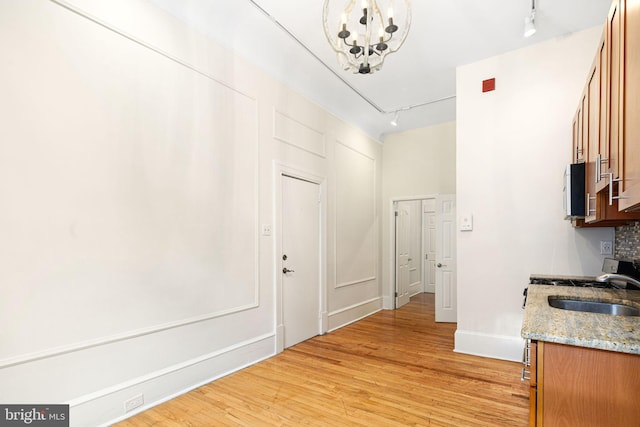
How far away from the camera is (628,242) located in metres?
2.78

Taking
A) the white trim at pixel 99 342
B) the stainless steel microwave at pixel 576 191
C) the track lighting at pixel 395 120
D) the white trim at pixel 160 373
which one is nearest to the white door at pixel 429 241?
the track lighting at pixel 395 120

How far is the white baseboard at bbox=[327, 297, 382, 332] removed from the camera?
4875 mm

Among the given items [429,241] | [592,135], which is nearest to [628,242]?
[592,135]

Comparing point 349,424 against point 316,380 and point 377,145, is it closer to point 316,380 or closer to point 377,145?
point 316,380

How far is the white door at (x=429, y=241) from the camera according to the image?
26.4 ft

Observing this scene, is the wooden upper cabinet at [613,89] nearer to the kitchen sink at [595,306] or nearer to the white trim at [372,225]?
the kitchen sink at [595,306]

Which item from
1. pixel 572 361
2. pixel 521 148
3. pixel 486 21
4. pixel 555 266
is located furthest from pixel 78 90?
pixel 555 266

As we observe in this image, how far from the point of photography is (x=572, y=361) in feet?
4.43

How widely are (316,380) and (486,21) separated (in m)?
3.70

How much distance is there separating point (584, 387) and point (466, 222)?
8.94 ft

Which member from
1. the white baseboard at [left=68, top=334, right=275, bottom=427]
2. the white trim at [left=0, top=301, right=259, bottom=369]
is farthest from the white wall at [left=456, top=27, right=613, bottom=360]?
the white trim at [left=0, top=301, right=259, bottom=369]

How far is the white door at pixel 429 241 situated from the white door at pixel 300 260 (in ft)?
13.8

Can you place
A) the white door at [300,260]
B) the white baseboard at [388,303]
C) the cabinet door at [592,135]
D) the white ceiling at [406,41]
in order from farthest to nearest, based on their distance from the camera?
the white baseboard at [388,303] → the white door at [300,260] → the white ceiling at [406,41] → the cabinet door at [592,135]

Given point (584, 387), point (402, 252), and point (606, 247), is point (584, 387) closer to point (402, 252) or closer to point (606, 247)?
point (606, 247)
